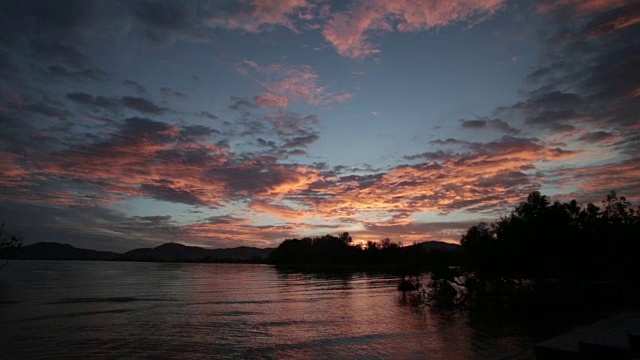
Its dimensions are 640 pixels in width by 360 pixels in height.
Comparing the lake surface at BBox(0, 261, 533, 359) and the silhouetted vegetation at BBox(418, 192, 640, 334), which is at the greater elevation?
the silhouetted vegetation at BBox(418, 192, 640, 334)

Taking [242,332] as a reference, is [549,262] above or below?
above

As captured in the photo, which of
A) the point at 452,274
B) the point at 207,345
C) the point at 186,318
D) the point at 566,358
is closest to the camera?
the point at 566,358

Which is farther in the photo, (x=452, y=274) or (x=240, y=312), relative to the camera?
(x=452, y=274)

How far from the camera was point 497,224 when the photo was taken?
138 feet

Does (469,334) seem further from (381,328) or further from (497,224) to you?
(497,224)

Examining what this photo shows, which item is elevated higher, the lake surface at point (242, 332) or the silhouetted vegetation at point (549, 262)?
the silhouetted vegetation at point (549, 262)

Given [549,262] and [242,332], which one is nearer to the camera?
[242,332]

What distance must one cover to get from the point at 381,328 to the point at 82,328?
19.6 meters

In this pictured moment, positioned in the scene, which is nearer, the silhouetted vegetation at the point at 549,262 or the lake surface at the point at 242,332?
the lake surface at the point at 242,332

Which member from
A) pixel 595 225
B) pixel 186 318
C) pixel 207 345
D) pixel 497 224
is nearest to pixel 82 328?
pixel 186 318

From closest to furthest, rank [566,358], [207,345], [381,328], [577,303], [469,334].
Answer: [566,358] < [207,345] < [469,334] < [381,328] < [577,303]

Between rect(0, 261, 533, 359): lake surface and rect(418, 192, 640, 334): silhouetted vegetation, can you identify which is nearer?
rect(0, 261, 533, 359): lake surface

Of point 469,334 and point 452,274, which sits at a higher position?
point 452,274

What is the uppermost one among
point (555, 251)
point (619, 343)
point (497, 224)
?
point (497, 224)
